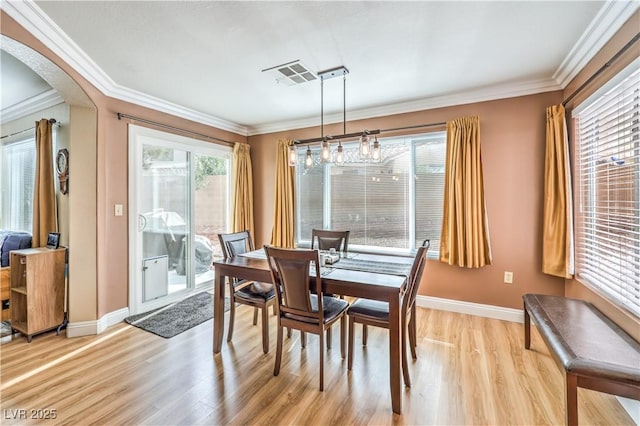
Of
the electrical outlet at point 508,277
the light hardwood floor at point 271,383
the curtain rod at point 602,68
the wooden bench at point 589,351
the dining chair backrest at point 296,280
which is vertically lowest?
the light hardwood floor at point 271,383

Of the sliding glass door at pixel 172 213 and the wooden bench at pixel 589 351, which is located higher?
the sliding glass door at pixel 172 213

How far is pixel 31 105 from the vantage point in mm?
3475

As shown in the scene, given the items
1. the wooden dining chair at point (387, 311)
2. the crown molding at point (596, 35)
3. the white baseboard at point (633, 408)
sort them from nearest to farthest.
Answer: the white baseboard at point (633, 408) < the crown molding at point (596, 35) < the wooden dining chair at point (387, 311)

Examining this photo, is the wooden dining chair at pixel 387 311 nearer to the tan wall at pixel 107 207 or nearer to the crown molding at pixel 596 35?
the crown molding at pixel 596 35

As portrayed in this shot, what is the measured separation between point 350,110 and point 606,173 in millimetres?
2674

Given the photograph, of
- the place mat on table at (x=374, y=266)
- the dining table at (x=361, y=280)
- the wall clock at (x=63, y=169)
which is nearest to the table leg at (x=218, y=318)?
the dining table at (x=361, y=280)

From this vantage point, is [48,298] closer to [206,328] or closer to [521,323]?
[206,328]

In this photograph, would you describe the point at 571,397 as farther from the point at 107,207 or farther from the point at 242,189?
the point at 242,189

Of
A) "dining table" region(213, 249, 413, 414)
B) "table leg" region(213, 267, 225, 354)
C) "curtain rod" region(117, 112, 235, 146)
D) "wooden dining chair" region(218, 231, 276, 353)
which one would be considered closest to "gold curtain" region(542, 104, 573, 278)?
"dining table" region(213, 249, 413, 414)

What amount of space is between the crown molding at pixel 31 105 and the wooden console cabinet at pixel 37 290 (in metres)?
1.69

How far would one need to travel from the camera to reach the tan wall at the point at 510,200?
2.97 metres

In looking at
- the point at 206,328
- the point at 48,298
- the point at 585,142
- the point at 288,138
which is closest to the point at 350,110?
the point at 288,138

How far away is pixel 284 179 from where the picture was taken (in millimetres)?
4324

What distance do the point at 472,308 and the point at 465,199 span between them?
1263 millimetres
